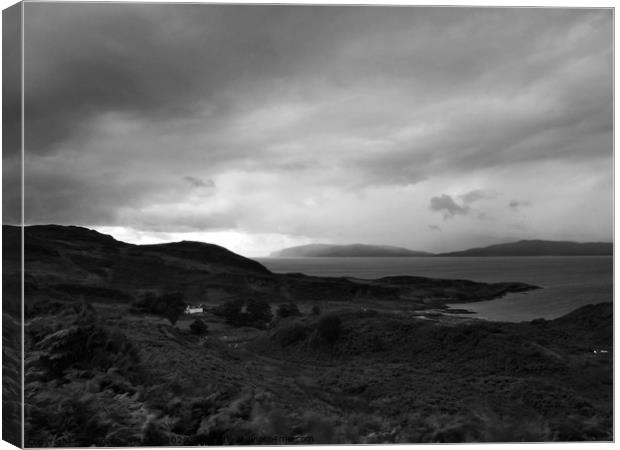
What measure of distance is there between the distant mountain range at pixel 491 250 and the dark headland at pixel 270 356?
52 cm

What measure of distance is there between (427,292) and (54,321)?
230 inches

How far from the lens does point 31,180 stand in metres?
6.25

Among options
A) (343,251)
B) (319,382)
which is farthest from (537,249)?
(319,382)

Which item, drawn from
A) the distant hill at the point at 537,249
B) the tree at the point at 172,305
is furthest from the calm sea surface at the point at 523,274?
the tree at the point at 172,305

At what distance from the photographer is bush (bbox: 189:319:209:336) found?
24.5 feet

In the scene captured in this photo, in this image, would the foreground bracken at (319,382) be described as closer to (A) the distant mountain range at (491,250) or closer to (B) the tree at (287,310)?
(B) the tree at (287,310)

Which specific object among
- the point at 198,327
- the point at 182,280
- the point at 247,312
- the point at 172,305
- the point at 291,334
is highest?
the point at 182,280

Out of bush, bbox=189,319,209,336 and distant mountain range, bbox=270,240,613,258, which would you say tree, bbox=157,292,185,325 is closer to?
bush, bbox=189,319,209,336

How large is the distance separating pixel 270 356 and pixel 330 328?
1.13 metres

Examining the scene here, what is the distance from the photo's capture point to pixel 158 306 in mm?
7449

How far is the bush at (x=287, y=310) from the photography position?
7.28 meters

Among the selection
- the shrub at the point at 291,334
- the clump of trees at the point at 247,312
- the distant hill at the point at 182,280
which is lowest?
the shrub at the point at 291,334

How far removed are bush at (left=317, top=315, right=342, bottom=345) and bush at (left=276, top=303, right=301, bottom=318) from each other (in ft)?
1.48

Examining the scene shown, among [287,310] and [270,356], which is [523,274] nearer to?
[287,310]
